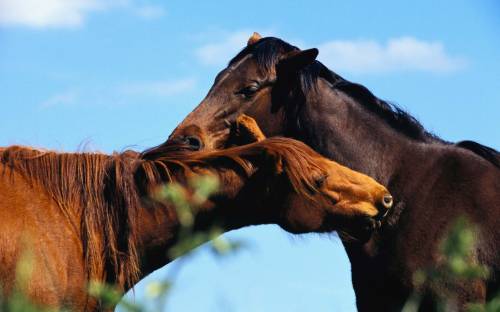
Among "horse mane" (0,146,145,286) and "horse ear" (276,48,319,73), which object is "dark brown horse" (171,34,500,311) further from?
"horse mane" (0,146,145,286)

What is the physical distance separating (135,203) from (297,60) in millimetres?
2486

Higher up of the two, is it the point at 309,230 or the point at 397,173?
the point at 397,173

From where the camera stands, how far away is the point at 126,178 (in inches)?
188

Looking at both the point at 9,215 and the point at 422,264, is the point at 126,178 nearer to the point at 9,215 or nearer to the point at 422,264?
the point at 9,215

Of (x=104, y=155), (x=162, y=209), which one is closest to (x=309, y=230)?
(x=162, y=209)

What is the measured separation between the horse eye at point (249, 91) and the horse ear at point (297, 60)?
0.27m

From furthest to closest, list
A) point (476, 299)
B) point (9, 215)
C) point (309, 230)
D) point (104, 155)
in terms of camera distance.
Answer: point (476, 299) → point (104, 155) → point (309, 230) → point (9, 215)

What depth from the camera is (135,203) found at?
4781 mm

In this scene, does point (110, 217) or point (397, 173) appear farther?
point (397, 173)

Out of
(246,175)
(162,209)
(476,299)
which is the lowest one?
(476,299)

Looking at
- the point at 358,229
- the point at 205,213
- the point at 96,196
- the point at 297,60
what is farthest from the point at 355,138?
the point at 96,196

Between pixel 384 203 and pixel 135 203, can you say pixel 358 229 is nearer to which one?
pixel 384 203

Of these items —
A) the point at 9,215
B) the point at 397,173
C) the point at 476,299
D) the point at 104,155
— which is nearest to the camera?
the point at 9,215

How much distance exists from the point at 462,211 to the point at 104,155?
2720 millimetres
